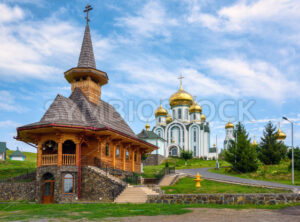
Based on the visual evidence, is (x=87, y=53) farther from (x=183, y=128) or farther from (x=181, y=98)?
(x=181, y=98)

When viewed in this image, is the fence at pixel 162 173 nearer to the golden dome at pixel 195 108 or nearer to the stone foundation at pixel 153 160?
the stone foundation at pixel 153 160

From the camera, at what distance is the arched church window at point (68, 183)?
69.5 feet

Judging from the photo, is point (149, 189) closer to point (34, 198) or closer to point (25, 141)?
point (34, 198)

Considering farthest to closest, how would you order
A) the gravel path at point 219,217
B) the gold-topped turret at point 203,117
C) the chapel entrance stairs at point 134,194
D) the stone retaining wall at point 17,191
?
the gold-topped turret at point 203,117 → the stone retaining wall at point 17,191 → the chapel entrance stairs at point 134,194 → the gravel path at point 219,217

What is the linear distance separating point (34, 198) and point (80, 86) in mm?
10074

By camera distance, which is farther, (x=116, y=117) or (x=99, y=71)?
(x=116, y=117)

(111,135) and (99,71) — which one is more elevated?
(99,71)

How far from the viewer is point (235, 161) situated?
109ft

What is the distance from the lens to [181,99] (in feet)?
246

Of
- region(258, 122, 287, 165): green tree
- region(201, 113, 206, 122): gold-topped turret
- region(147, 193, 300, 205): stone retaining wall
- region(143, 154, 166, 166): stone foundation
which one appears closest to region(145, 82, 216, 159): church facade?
region(201, 113, 206, 122): gold-topped turret

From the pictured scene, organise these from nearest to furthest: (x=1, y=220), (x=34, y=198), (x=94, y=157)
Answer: (x=1, y=220) → (x=34, y=198) → (x=94, y=157)

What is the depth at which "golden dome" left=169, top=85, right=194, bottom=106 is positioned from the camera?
75188 millimetres

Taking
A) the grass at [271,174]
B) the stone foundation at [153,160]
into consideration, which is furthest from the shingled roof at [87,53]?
the stone foundation at [153,160]

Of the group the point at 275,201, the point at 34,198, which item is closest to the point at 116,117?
the point at 34,198
